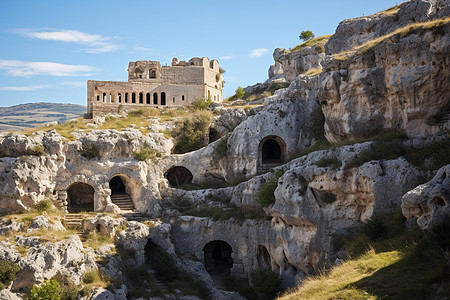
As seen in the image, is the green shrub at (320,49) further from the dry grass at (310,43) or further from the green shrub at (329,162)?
the green shrub at (329,162)

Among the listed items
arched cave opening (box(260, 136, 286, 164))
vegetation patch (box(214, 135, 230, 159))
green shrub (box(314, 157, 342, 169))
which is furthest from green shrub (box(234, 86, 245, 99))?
green shrub (box(314, 157, 342, 169))

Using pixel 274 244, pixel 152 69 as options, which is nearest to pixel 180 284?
pixel 274 244

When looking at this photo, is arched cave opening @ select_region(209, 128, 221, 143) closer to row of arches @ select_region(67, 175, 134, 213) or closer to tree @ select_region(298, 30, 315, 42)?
row of arches @ select_region(67, 175, 134, 213)

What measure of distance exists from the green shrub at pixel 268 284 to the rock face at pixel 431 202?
11.5m

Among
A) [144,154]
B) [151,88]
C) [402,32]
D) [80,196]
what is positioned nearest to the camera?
[402,32]

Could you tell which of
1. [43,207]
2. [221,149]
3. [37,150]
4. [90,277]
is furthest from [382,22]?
[43,207]

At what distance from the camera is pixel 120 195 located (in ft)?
122

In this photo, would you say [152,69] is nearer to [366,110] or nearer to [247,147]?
[247,147]

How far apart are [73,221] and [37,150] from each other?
481 cm

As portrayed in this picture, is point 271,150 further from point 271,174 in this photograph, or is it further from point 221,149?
point 271,174

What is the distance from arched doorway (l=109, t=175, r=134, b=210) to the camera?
3606cm

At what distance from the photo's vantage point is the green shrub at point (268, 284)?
27344mm

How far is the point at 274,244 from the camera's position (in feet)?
95.8

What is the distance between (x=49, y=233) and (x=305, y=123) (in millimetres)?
16526
